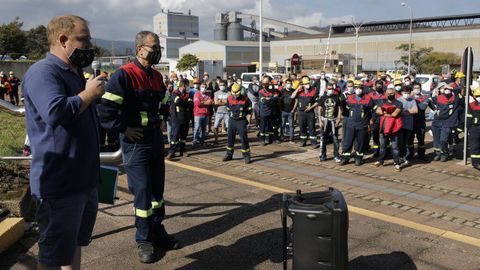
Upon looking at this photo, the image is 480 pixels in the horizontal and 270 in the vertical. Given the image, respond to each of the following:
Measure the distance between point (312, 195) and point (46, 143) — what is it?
7.11 feet

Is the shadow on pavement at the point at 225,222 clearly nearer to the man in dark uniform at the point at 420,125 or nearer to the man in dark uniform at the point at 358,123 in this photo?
the man in dark uniform at the point at 358,123

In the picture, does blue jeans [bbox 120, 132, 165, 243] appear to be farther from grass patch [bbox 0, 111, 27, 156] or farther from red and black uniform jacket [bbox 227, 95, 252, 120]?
red and black uniform jacket [bbox 227, 95, 252, 120]

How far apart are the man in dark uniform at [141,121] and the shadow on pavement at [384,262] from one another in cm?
203

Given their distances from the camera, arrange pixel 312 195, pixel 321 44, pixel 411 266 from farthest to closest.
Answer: pixel 321 44, pixel 411 266, pixel 312 195

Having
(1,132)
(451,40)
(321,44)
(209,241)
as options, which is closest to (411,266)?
(209,241)

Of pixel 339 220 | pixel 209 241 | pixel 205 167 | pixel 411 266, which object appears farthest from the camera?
pixel 205 167

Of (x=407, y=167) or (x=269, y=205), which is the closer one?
(x=269, y=205)

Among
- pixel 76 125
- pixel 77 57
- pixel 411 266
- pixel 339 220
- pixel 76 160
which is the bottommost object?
pixel 411 266

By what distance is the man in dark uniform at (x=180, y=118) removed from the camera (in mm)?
10547

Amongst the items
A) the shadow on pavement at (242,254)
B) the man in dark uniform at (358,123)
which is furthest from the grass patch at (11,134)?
the man in dark uniform at (358,123)

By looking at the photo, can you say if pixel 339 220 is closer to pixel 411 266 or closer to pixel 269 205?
pixel 411 266

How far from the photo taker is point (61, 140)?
8.83ft

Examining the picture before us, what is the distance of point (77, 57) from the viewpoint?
2766 mm

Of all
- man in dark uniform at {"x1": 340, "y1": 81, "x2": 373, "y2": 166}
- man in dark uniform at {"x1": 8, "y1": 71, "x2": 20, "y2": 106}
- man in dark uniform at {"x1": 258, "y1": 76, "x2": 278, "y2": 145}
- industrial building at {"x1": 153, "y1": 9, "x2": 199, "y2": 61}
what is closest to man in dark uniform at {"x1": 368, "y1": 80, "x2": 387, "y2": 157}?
man in dark uniform at {"x1": 340, "y1": 81, "x2": 373, "y2": 166}
